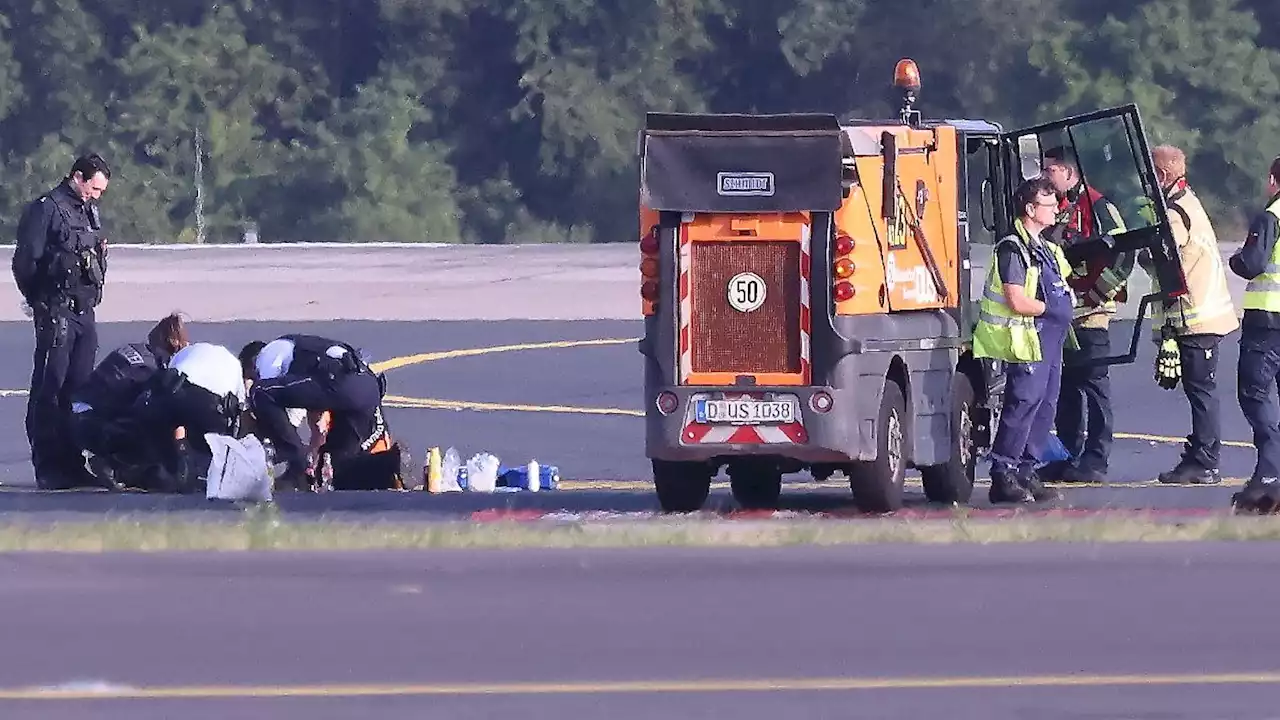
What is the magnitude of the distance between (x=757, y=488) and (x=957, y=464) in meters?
1.03

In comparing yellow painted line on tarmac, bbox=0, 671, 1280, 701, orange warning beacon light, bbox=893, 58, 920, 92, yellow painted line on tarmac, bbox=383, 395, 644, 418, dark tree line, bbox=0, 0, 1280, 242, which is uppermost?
dark tree line, bbox=0, 0, 1280, 242

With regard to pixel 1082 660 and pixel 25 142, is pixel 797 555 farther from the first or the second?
pixel 25 142

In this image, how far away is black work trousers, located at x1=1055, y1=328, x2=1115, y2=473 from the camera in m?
14.7

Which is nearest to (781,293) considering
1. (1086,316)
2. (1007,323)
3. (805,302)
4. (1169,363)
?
(805,302)

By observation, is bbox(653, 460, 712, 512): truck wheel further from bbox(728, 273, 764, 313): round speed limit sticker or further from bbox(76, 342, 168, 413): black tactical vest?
bbox(76, 342, 168, 413): black tactical vest

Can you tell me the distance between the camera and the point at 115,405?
14.7 meters

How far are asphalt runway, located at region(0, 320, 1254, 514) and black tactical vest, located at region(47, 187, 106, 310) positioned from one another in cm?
119

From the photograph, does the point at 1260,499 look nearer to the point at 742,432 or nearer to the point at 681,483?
the point at 742,432

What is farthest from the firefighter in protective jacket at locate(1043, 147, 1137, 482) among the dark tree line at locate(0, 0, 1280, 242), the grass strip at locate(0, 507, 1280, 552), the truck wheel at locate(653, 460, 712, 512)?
the dark tree line at locate(0, 0, 1280, 242)

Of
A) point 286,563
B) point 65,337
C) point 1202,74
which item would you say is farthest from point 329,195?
point 286,563

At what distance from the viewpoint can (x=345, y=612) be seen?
31.2 ft

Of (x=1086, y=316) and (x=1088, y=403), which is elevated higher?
(x=1086, y=316)

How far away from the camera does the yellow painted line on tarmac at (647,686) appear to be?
25.7ft

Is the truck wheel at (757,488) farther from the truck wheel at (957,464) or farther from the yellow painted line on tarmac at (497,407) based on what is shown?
the yellow painted line on tarmac at (497,407)
